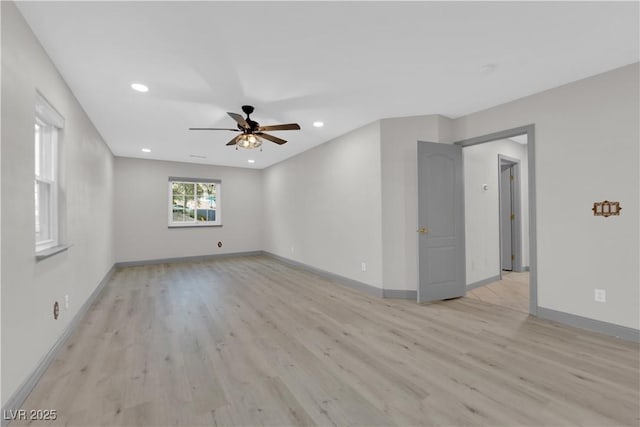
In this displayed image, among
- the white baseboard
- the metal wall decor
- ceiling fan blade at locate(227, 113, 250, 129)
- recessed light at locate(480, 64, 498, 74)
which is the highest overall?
recessed light at locate(480, 64, 498, 74)

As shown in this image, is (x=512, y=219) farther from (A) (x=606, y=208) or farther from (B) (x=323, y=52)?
(B) (x=323, y=52)

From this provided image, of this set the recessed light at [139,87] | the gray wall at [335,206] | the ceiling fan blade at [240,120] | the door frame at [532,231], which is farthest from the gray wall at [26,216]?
the door frame at [532,231]

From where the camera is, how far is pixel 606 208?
9.04 feet

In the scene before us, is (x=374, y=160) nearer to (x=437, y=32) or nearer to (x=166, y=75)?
(x=437, y=32)

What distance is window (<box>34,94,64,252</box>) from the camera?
2531 mm

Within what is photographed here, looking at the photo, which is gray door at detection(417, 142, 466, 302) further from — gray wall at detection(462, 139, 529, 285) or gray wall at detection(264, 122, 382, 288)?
gray wall at detection(264, 122, 382, 288)

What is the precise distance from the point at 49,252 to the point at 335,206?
3827 millimetres

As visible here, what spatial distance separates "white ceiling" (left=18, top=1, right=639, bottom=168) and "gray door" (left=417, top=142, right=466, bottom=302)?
69 centimetres

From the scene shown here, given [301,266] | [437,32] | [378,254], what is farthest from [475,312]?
[301,266]

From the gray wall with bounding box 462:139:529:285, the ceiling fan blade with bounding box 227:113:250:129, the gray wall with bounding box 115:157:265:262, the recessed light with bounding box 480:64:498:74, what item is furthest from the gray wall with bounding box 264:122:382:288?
the ceiling fan blade with bounding box 227:113:250:129

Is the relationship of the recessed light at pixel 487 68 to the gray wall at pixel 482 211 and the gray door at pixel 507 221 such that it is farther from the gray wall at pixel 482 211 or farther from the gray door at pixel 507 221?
the gray door at pixel 507 221

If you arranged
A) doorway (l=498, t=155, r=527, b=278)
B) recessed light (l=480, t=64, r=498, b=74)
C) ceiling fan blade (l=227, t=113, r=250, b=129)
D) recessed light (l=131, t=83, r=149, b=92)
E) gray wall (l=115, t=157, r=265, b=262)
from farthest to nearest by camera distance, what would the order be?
gray wall (l=115, t=157, r=265, b=262), doorway (l=498, t=155, r=527, b=278), ceiling fan blade (l=227, t=113, r=250, b=129), recessed light (l=131, t=83, r=149, b=92), recessed light (l=480, t=64, r=498, b=74)

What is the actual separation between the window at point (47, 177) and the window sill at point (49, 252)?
68 millimetres

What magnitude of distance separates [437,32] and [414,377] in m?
2.63
